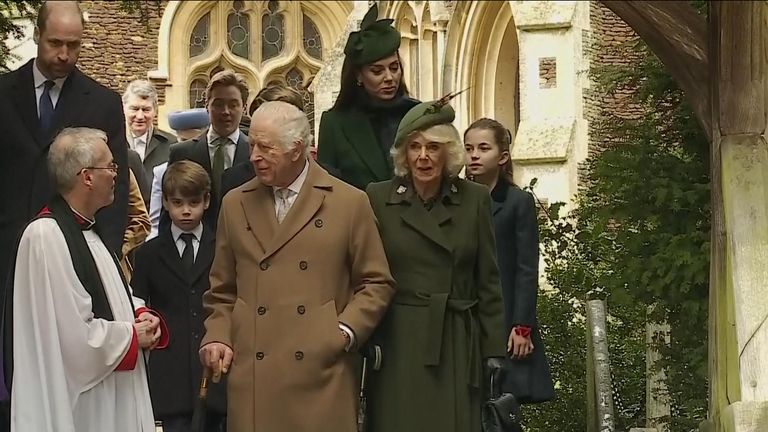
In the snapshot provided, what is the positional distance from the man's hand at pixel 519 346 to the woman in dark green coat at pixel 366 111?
1.03 m

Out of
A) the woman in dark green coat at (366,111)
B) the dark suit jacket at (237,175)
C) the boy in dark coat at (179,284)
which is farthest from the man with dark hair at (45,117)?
the woman in dark green coat at (366,111)

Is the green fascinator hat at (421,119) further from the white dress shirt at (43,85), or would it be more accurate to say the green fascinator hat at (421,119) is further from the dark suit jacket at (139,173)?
the dark suit jacket at (139,173)

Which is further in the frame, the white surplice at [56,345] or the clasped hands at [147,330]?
the clasped hands at [147,330]

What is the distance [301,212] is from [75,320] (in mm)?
1164

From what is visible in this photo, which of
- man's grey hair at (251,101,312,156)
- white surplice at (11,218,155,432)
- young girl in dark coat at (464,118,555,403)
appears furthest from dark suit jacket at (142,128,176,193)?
white surplice at (11,218,155,432)

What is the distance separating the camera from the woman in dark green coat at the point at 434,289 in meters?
8.88

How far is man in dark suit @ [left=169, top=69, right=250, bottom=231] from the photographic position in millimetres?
10742

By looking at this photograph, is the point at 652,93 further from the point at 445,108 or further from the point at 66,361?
the point at 66,361

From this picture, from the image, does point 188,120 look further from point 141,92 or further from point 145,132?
point 141,92

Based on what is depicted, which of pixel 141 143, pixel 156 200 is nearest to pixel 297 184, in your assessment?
pixel 156 200

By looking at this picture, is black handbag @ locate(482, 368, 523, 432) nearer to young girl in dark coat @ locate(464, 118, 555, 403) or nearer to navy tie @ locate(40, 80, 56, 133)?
young girl in dark coat @ locate(464, 118, 555, 403)

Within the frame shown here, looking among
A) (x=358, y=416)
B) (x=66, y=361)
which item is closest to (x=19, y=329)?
(x=66, y=361)

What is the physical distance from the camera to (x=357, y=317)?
8523 millimetres

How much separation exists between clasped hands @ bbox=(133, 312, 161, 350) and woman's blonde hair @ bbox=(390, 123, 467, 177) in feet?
4.59
